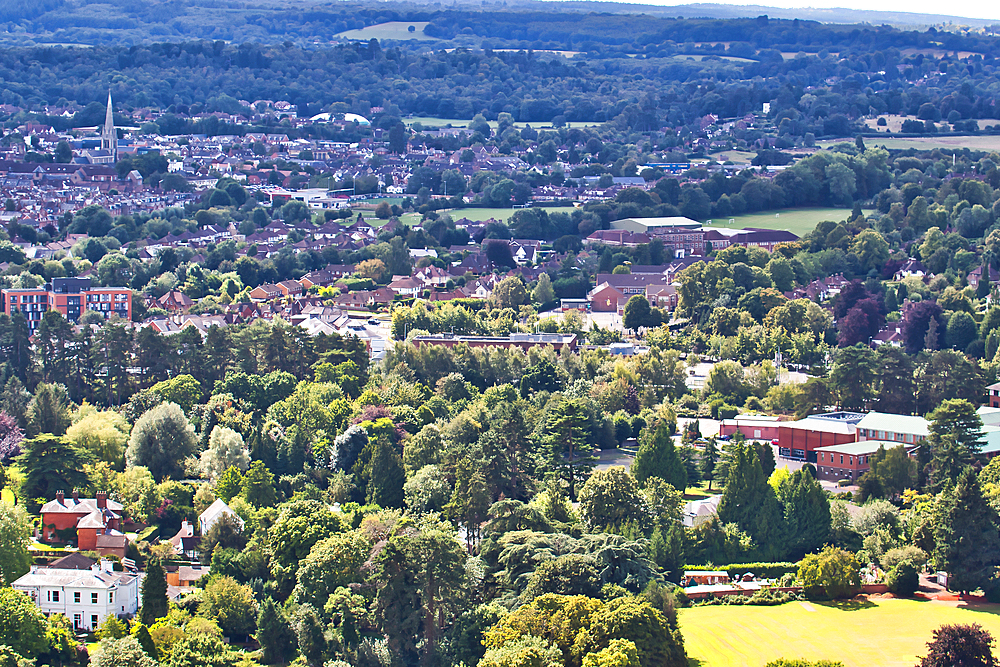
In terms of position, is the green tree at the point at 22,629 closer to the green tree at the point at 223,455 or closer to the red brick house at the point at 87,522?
the red brick house at the point at 87,522

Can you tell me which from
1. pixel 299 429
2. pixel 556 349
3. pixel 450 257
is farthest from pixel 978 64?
pixel 299 429

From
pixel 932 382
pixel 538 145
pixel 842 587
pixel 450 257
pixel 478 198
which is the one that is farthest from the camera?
pixel 538 145

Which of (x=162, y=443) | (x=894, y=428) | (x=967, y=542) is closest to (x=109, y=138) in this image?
(x=162, y=443)

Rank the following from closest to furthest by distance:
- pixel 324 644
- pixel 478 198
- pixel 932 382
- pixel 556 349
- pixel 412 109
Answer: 1. pixel 324 644
2. pixel 932 382
3. pixel 556 349
4. pixel 478 198
5. pixel 412 109

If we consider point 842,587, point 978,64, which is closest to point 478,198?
point 842,587

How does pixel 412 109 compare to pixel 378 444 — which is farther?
pixel 412 109

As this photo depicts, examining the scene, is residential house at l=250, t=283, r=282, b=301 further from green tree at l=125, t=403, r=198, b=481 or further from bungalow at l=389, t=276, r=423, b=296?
green tree at l=125, t=403, r=198, b=481

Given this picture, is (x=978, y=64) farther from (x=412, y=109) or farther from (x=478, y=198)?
(x=478, y=198)
